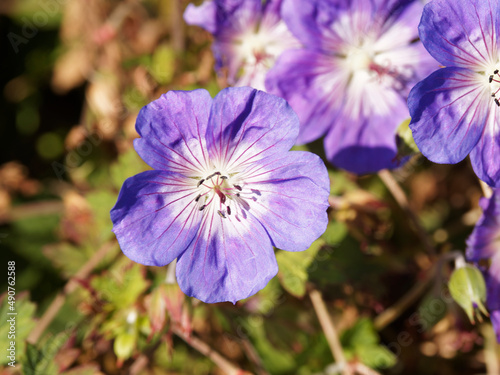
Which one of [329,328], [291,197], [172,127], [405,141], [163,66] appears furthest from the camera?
[163,66]

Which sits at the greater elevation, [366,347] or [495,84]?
[495,84]

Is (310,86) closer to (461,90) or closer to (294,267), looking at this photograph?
(461,90)

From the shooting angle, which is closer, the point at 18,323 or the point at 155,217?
the point at 155,217

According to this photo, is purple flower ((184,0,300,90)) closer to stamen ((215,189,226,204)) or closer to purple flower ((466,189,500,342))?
stamen ((215,189,226,204))

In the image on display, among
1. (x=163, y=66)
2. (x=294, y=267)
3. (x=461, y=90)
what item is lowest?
(x=294, y=267)

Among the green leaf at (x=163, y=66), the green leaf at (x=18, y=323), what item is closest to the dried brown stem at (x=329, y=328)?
the green leaf at (x=18, y=323)

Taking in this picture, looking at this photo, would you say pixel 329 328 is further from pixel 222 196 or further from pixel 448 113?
pixel 448 113

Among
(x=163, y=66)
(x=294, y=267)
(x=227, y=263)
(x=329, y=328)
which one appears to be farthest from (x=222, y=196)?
(x=163, y=66)

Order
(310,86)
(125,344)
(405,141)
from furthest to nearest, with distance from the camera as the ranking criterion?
→ (310,86)
(125,344)
(405,141)
